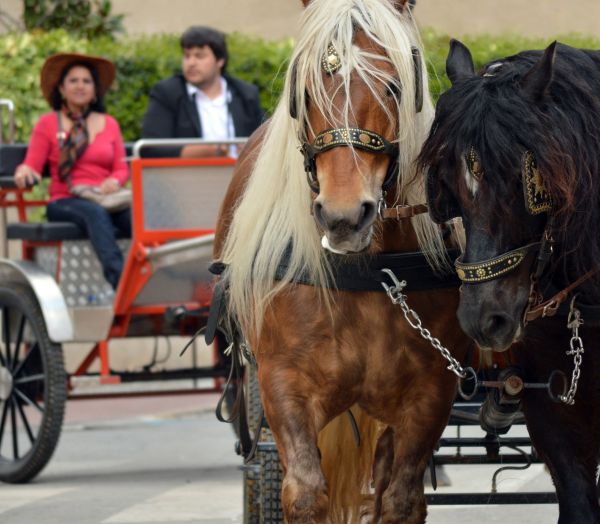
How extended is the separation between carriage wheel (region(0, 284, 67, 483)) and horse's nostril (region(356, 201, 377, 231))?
4.07 metres

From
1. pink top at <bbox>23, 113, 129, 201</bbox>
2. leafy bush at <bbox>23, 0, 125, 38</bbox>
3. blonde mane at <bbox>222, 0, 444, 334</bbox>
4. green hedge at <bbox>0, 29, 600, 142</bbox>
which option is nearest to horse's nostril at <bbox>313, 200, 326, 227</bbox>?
blonde mane at <bbox>222, 0, 444, 334</bbox>

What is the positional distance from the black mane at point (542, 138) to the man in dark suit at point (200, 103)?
14.4 feet

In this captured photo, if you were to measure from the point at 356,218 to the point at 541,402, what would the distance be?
91 cm

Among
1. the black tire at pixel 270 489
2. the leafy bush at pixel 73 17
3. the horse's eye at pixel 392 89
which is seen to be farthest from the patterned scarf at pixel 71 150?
the leafy bush at pixel 73 17

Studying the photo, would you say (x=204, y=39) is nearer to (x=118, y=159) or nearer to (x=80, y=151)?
Result: (x=118, y=159)

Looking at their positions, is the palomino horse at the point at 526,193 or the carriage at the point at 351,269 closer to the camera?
the palomino horse at the point at 526,193

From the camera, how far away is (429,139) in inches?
177

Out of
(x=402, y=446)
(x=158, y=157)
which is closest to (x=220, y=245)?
(x=402, y=446)

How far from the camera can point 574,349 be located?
4.59m

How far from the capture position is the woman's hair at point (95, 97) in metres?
8.79

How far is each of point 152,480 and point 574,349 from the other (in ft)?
14.1

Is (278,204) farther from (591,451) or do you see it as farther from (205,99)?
(205,99)

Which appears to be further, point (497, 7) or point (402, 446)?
point (497, 7)

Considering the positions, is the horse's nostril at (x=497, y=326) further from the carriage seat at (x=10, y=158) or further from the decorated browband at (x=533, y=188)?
the carriage seat at (x=10, y=158)
